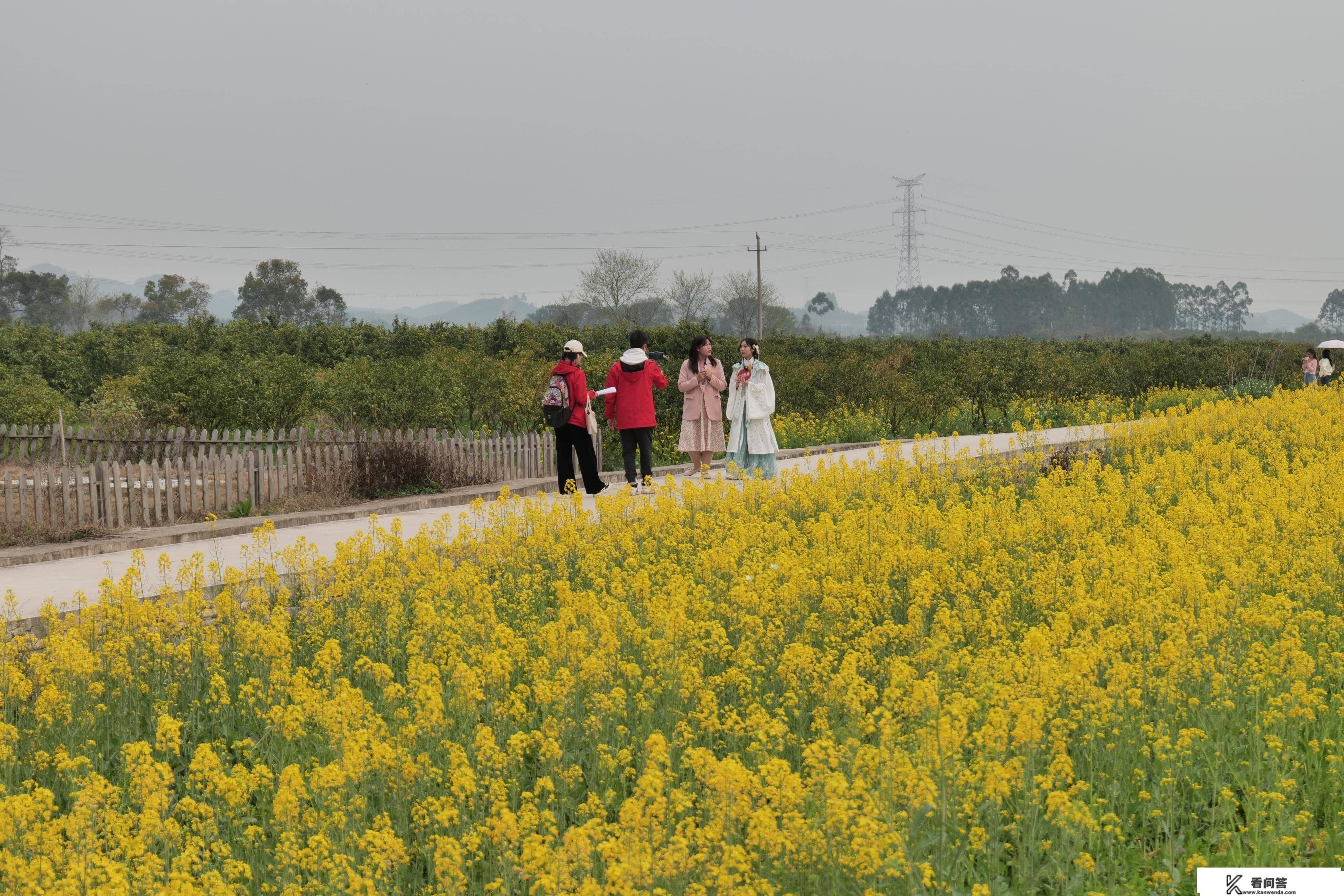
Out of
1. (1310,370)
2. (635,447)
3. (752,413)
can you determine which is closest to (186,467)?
(635,447)

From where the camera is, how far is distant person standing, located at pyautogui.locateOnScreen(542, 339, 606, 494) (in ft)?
41.0

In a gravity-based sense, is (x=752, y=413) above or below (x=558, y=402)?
below

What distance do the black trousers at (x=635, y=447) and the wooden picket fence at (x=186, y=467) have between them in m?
2.27

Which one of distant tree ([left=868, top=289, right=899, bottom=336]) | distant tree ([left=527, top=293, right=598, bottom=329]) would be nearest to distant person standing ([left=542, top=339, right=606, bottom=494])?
distant tree ([left=527, top=293, right=598, bottom=329])

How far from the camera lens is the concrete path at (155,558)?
26.2 feet

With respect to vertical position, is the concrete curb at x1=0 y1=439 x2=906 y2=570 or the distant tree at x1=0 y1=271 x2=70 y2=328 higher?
the distant tree at x1=0 y1=271 x2=70 y2=328

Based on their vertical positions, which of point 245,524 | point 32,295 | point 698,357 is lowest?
point 245,524

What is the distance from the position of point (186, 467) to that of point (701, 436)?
5901mm

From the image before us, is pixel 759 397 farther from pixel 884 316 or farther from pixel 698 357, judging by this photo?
pixel 884 316

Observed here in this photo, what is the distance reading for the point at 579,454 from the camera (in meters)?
12.6

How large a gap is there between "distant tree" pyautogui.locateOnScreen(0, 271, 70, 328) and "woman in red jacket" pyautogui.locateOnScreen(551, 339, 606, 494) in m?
101

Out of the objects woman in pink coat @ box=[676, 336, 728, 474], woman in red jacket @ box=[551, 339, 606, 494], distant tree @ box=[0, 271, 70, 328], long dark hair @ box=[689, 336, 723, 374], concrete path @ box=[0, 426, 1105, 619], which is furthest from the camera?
distant tree @ box=[0, 271, 70, 328]

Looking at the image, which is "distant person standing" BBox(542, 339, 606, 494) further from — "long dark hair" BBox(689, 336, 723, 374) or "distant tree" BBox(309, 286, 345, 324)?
"distant tree" BBox(309, 286, 345, 324)

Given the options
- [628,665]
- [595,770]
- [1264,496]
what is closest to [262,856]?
[595,770]
